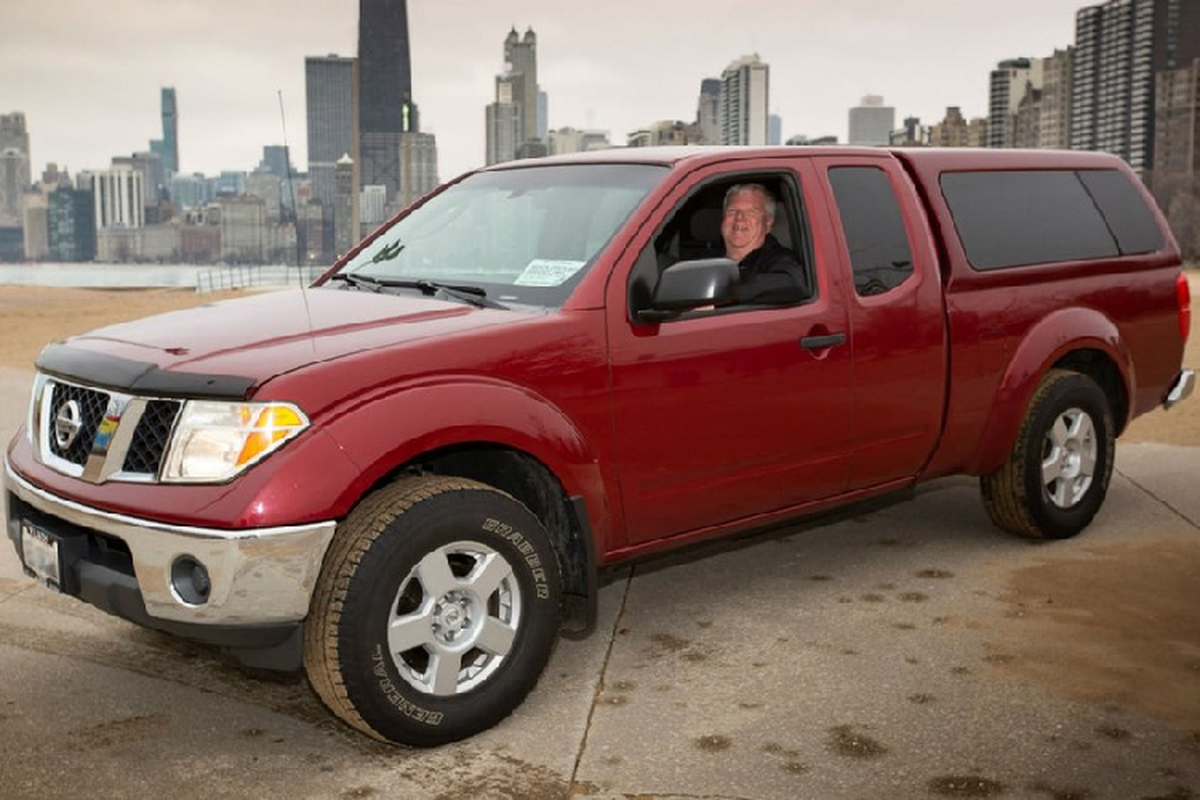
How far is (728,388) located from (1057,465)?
234 cm

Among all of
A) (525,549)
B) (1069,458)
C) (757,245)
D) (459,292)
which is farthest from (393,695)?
(1069,458)

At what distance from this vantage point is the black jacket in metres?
4.74

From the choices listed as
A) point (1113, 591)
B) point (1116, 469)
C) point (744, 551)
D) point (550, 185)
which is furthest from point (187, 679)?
point (1116, 469)

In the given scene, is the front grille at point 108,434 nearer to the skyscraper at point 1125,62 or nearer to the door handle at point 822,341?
the door handle at point 822,341

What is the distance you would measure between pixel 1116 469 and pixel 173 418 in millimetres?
6201

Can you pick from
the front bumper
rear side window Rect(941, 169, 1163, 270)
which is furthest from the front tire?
Result: rear side window Rect(941, 169, 1163, 270)

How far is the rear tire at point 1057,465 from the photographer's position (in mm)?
5902

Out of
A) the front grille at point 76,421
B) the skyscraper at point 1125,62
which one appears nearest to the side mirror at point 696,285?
the front grille at point 76,421

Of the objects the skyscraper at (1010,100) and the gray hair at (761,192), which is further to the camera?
the skyscraper at (1010,100)

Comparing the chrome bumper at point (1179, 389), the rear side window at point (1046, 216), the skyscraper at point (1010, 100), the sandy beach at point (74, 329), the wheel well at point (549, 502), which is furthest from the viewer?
the skyscraper at point (1010, 100)

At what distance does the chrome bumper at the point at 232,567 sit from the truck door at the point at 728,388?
1.17 meters

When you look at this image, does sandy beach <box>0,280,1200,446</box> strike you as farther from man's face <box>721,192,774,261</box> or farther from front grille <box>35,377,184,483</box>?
front grille <box>35,377,184,483</box>

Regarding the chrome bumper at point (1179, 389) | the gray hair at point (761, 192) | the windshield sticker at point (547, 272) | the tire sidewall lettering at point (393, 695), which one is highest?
the gray hair at point (761, 192)

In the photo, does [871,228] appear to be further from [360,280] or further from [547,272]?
[360,280]
